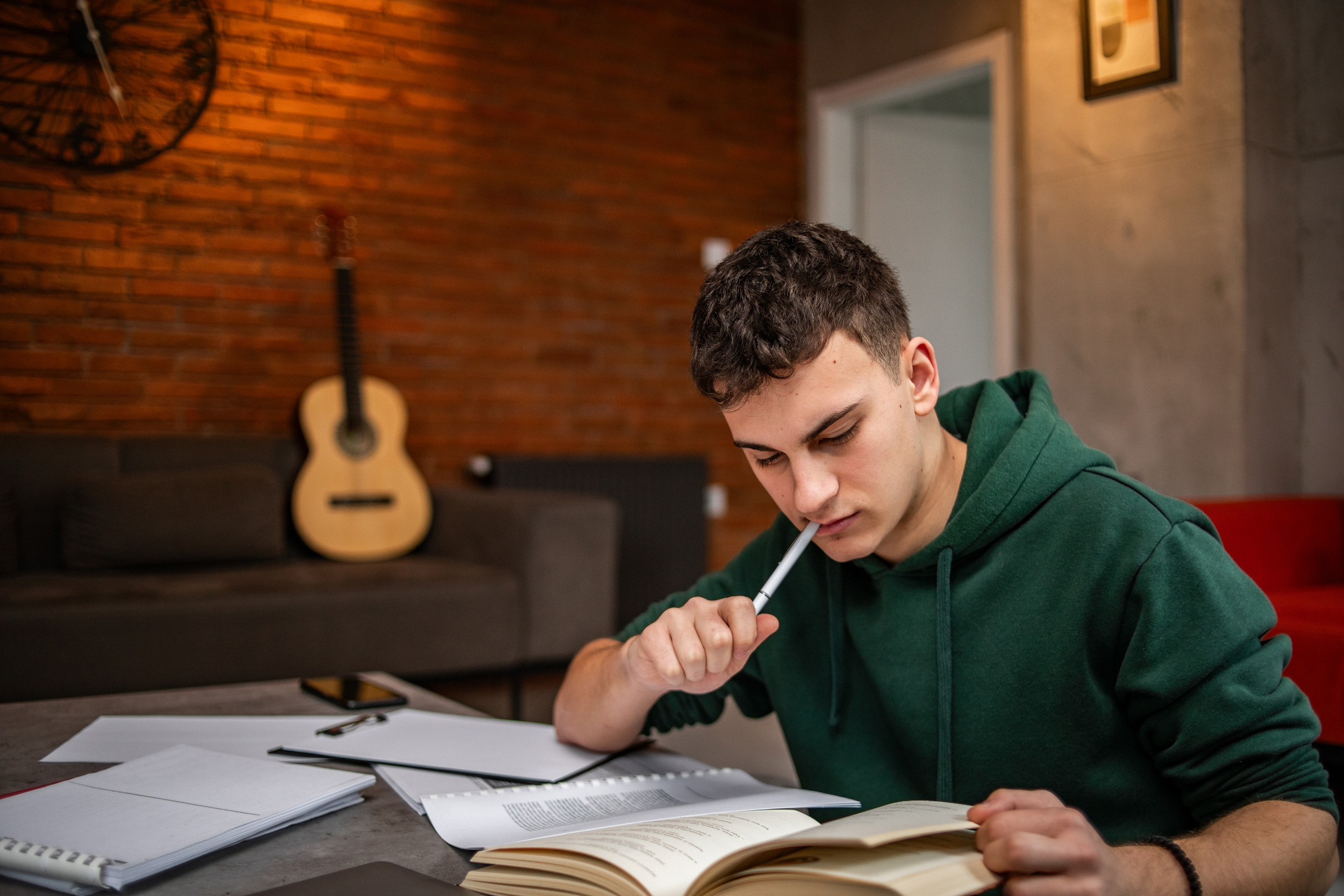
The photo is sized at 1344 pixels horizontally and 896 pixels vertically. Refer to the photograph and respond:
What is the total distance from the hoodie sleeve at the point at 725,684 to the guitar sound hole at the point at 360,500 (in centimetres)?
210

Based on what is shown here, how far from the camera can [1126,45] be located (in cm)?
308

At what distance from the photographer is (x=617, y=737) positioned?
1.02m

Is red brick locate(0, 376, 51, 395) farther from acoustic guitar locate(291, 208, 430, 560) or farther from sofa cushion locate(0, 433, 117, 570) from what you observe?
acoustic guitar locate(291, 208, 430, 560)

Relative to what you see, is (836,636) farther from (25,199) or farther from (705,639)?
(25,199)

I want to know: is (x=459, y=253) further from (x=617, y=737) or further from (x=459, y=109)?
(x=617, y=737)

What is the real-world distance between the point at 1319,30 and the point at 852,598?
2.80 meters

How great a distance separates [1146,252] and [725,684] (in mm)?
2467

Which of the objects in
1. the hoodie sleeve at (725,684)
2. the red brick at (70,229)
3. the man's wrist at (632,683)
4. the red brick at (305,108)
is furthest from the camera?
the red brick at (305,108)

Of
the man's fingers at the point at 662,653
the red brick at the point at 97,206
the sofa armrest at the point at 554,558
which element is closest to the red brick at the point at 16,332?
the red brick at the point at 97,206

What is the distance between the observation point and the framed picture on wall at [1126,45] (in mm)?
2953

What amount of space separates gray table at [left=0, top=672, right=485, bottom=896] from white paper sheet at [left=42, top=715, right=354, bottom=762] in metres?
0.02

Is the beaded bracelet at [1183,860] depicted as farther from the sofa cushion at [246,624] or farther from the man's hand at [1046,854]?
the sofa cushion at [246,624]

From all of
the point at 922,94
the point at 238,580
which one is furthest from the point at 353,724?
the point at 922,94

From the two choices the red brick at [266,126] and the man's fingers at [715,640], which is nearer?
the man's fingers at [715,640]
